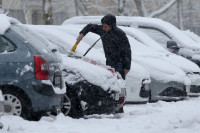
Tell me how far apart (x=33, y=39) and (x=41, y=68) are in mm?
579

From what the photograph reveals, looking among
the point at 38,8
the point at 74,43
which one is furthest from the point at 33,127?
the point at 38,8

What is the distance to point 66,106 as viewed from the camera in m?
9.50

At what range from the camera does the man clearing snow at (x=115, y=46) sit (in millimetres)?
10836

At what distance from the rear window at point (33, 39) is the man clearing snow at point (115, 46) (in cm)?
174

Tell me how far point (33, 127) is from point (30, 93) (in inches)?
27.6

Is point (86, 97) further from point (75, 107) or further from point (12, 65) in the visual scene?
point (12, 65)

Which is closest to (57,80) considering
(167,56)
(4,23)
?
(4,23)

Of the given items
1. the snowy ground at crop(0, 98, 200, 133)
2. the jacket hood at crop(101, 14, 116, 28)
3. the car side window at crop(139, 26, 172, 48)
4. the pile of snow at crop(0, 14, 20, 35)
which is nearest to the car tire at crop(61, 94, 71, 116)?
the snowy ground at crop(0, 98, 200, 133)

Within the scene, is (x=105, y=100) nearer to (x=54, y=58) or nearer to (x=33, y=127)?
(x=54, y=58)

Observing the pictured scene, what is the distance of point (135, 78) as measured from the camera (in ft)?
38.4

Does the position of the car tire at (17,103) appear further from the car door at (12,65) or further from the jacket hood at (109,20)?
the jacket hood at (109,20)

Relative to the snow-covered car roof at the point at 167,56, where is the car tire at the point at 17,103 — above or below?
below

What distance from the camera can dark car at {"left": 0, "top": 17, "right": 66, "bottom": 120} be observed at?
27.6 ft

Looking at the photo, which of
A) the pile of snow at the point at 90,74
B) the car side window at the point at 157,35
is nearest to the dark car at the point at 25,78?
the pile of snow at the point at 90,74
